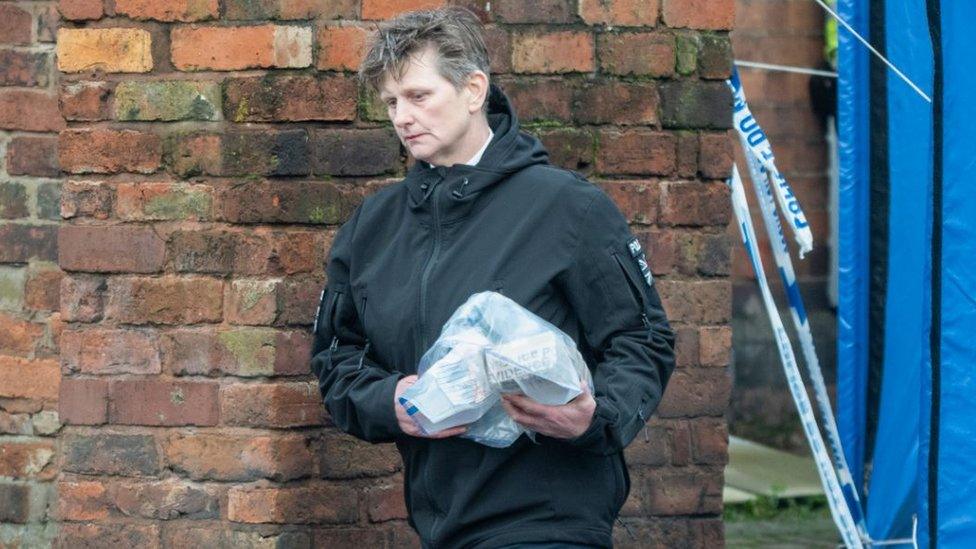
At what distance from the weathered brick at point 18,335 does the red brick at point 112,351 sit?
0.78 m

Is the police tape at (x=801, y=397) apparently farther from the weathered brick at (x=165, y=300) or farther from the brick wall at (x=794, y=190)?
the brick wall at (x=794, y=190)

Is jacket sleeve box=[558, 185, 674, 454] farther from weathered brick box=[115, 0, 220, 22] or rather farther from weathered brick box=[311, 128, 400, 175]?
weathered brick box=[115, 0, 220, 22]

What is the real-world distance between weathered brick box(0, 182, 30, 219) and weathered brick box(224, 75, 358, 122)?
1107 mm

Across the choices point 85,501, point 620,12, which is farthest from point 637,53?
point 85,501

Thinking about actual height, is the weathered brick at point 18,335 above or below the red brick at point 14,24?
below

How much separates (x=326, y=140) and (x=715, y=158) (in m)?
1.00

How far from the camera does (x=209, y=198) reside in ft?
12.5

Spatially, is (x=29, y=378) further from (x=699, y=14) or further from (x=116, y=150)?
(x=699, y=14)

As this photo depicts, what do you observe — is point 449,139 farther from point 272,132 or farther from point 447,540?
point 272,132

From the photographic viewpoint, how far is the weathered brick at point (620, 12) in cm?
393

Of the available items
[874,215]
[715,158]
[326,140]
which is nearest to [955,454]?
[715,158]

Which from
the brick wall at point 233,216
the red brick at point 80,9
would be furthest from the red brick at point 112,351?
the red brick at point 80,9

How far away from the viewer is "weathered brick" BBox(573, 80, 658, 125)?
3.95 m

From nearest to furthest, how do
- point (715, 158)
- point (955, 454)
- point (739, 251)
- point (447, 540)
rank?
point (447, 540)
point (955, 454)
point (715, 158)
point (739, 251)
